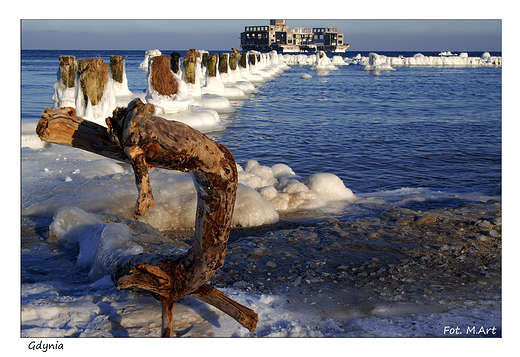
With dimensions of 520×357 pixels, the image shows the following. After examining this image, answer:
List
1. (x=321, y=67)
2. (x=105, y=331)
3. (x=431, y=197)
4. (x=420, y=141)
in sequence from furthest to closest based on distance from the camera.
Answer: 1. (x=321, y=67)
2. (x=420, y=141)
3. (x=431, y=197)
4. (x=105, y=331)

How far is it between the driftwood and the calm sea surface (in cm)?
536

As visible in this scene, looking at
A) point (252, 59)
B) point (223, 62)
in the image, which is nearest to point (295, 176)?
point (223, 62)

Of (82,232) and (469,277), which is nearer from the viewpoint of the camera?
(469,277)

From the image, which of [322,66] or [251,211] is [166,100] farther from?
[322,66]

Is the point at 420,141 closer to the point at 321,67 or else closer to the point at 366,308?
the point at 366,308

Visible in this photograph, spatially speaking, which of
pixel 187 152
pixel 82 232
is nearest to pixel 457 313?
pixel 187 152

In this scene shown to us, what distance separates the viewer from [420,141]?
37.6ft

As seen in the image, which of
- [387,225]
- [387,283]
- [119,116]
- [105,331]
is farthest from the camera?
[387,225]

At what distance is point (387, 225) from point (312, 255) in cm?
131

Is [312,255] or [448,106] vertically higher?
[448,106]

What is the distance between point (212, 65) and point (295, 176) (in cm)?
1175

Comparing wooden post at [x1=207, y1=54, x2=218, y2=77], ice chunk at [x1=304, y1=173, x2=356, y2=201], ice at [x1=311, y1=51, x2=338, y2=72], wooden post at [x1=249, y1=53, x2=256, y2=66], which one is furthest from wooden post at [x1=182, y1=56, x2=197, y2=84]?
ice at [x1=311, y1=51, x2=338, y2=72]

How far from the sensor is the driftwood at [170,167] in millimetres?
1911

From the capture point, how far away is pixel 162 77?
453 inches
